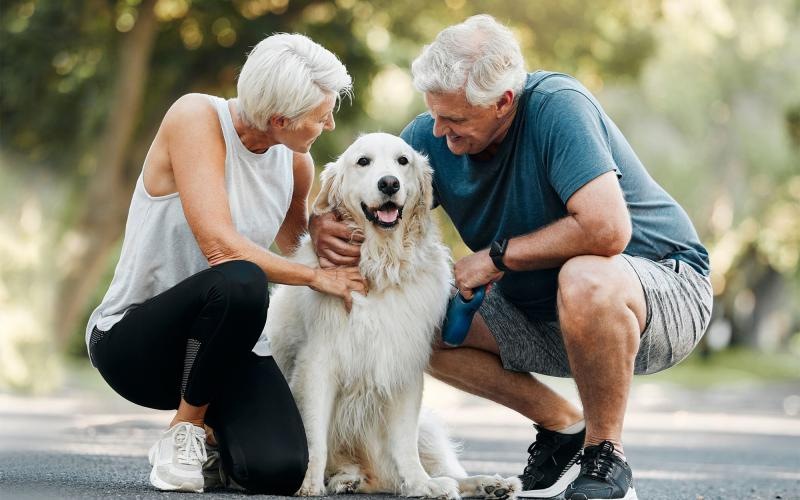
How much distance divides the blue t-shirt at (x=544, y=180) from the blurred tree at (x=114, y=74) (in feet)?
30.4

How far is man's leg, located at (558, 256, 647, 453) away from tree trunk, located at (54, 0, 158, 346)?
10561mm

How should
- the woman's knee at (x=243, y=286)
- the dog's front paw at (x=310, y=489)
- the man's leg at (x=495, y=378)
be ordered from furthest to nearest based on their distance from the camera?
the man's leg at (x=495, y=378)
the dog's front paw at (x=310, y=489)
the woman's knee at (x=243, y=286)

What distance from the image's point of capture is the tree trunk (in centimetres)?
1409

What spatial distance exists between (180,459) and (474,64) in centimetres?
189

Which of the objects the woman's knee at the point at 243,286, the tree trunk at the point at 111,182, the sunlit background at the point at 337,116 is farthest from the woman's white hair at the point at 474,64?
the tree trunk at the point at 111,182

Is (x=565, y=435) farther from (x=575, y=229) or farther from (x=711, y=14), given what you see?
(x=711, y=14)

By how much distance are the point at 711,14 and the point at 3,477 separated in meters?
18.9

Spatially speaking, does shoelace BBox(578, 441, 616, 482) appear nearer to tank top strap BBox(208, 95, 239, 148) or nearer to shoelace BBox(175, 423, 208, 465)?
shoelace BBox(175, 423, 208, 465)

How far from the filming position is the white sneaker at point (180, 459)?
4289 mm

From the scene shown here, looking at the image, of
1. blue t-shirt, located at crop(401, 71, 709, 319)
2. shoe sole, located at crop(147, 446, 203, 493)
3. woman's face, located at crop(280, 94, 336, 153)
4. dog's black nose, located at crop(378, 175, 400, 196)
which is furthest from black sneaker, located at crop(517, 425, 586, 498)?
woman's face, located at crop(280, 94, 336, 153)

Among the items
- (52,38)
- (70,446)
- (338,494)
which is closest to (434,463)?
(338,494)

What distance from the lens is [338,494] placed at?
466 centimetres

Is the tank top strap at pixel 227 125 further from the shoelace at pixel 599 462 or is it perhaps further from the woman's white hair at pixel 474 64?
the shoelace at pixel 599 462

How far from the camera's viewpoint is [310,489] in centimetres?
450
